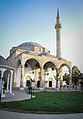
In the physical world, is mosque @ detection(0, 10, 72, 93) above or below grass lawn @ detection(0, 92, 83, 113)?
above

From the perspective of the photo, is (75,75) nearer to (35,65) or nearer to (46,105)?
(35,65)

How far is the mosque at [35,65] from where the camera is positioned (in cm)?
2653

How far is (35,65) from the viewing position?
1257 inches

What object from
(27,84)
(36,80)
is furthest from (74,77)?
(27,84)

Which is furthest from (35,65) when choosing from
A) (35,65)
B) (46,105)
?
(46,105)

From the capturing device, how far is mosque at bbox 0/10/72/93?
26.5 m

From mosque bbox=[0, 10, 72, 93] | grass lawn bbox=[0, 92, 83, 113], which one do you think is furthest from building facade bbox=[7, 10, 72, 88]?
grass lawn bbox=[0, 92, 83, 113]

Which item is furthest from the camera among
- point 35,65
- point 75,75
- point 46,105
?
point 75,75

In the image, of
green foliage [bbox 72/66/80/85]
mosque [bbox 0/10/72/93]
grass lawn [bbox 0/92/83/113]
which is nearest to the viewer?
grass lawn [bbox 0/92/83/113]

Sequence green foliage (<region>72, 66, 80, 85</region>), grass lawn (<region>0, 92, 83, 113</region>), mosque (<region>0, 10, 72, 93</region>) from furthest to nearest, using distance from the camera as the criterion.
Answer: green foliage (<region>72, 66, 80, 85</region>), mosque (<region>0, 10, 72, 93</region>), grass lawn (<region>0, 92, 83, 113</region>)

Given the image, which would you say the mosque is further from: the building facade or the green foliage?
the green foliage

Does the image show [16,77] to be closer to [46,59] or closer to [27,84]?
[27,84]

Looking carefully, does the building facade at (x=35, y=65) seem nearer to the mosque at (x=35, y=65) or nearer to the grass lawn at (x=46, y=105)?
the mosque at (x=35, y=65)

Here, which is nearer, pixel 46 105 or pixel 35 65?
pixel 46 105
